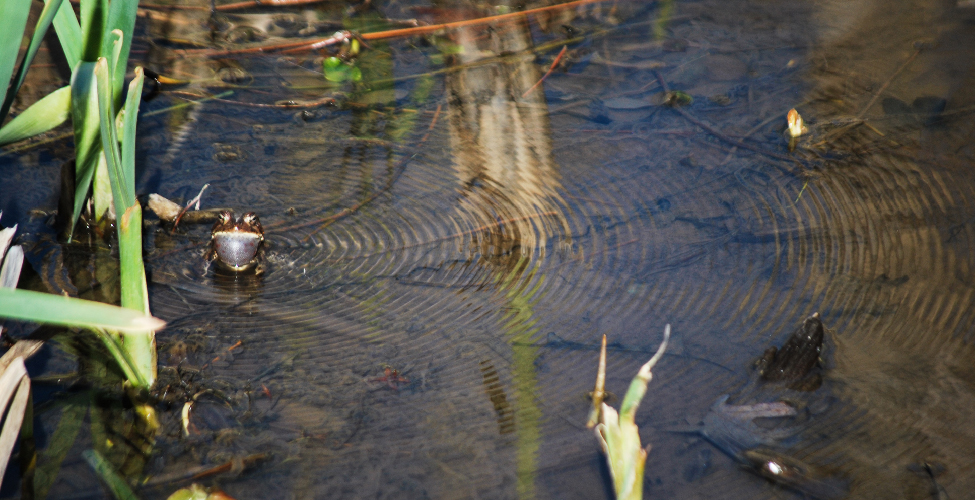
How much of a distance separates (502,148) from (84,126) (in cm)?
156

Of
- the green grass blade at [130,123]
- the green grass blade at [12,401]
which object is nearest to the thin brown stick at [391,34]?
the green grass blade at [130,123]

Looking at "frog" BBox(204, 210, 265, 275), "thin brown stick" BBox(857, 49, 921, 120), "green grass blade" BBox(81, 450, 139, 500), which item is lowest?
"green grass blade" BBox(81, 450, 139, 500)

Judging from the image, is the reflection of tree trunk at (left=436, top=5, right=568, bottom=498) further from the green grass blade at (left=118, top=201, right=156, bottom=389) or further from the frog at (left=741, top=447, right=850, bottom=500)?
the green grass blade at (left=118, top=201, right=156, bottom=389)

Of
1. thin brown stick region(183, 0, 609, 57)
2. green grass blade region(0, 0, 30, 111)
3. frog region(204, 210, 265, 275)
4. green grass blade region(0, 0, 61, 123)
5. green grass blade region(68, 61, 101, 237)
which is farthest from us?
thin brown stick region(183, 0, 609, 57)

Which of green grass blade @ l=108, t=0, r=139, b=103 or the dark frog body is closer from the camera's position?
green grass blade @ l=108, t=0, r=139, b=103

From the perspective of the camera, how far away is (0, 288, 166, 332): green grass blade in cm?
116

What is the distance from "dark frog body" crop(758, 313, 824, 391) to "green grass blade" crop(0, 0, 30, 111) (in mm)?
1974

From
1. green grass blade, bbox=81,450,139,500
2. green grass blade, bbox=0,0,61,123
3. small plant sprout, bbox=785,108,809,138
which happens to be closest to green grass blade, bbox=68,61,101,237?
green grass blade, bbox=0,0,61,123

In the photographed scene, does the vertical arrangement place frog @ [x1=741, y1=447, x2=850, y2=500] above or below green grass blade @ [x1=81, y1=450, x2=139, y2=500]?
below

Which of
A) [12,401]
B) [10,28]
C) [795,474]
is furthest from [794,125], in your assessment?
[12,401]

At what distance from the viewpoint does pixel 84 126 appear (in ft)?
6.79

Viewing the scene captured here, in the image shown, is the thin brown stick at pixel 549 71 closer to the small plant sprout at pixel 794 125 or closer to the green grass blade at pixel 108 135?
the small plant sprout at pixel 794 125

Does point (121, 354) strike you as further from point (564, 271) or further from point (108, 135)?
point (564, 271)

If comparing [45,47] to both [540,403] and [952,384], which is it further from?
[952,384]
